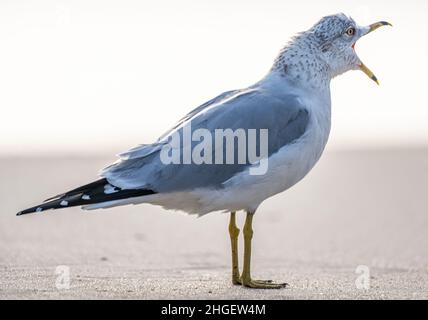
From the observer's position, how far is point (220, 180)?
17.5 ft

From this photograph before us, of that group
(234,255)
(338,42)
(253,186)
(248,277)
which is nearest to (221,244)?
(234,255)

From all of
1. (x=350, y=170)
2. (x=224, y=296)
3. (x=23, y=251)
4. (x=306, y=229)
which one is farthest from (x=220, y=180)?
(x=350, y=170)

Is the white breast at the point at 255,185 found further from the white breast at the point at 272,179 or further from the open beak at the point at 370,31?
the open beak at the point at 370,31

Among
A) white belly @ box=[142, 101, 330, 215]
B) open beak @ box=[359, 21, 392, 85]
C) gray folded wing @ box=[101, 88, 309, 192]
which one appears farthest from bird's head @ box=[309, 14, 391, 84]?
white belly @ box=[142, 101, 330, 215]

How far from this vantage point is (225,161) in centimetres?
536

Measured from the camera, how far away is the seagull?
17.2ft

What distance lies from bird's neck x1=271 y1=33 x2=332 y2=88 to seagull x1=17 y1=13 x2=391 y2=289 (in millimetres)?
166

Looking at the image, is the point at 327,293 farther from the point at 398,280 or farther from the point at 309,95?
the point at 309,95

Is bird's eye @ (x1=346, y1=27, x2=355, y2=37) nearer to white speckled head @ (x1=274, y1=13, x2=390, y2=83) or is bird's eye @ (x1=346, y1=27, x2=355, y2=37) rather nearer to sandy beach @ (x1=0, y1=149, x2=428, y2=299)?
white speckled head @ (x1=274, y1=13, x2=390, y2=83)

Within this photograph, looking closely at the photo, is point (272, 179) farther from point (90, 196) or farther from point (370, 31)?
point (370, 31)

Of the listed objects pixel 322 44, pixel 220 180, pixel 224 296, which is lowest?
pixel 224 296

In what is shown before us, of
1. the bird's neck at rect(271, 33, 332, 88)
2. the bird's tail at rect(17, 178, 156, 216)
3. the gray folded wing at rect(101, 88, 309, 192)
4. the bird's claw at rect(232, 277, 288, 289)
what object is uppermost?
the bird's neck at rect(271, 33, 332, 88)

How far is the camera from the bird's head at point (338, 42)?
607cm

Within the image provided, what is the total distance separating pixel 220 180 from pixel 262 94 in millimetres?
672
